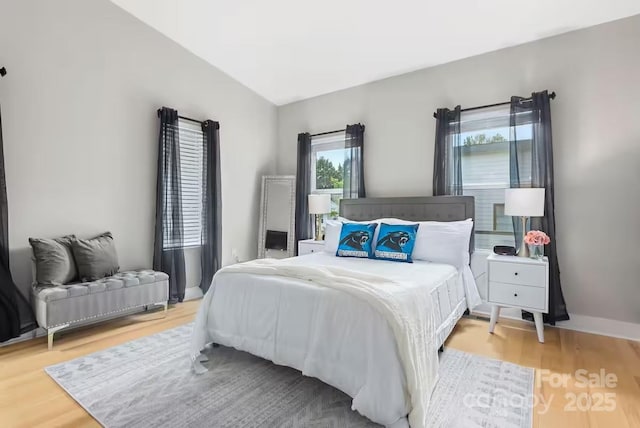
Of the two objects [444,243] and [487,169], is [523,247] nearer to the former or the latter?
[444,243]

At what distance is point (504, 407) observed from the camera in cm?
193

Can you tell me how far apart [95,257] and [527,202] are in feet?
13.6

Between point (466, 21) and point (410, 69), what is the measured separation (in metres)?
0.96

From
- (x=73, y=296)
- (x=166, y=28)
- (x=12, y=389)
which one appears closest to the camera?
(x=12, y=389)

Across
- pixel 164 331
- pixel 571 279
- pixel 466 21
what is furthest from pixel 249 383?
pixel 466 21

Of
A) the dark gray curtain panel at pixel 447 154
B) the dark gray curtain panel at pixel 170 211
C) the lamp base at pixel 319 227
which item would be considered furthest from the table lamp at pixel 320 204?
the dark gray curtain panel at pixel 170 211

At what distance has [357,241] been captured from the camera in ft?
11.3

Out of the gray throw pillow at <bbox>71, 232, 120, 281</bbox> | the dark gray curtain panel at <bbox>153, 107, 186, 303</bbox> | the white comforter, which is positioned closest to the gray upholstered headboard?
the white comforter

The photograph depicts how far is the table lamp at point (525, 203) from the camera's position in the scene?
298 cm

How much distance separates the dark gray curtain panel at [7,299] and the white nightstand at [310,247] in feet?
9.45

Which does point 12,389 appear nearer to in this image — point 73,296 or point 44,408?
point 44,408

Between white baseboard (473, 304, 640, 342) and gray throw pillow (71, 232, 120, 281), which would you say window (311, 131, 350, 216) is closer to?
gray throw pillow (71, 232, 120, 281)

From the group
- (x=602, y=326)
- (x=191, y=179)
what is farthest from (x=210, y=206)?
(x=602, y=326)

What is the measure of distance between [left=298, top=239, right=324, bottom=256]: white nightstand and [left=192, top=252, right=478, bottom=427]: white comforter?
174cm
